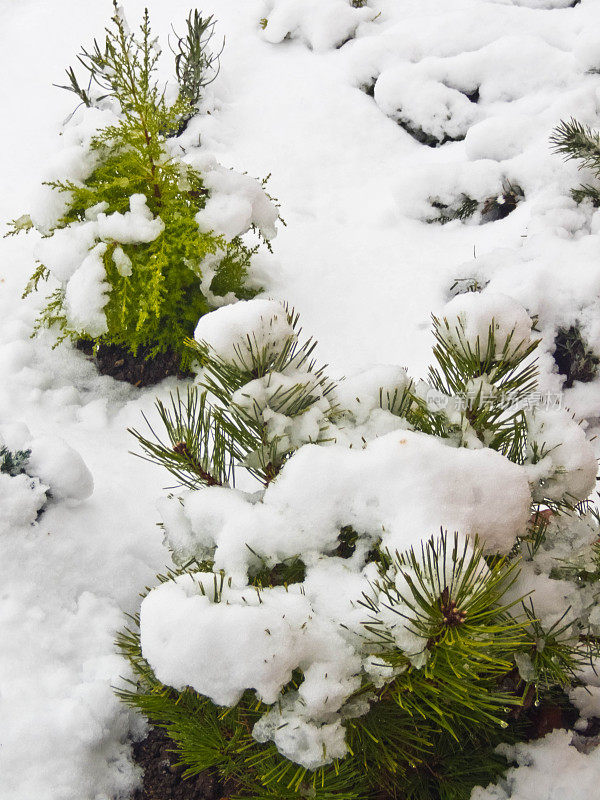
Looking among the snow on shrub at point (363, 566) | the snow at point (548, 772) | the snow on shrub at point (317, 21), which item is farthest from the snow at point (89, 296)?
the snow on shrub at point (317, 21)

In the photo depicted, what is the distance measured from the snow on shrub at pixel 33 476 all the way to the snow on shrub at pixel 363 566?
0.88m

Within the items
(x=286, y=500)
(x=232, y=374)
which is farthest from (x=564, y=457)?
(x=232, y=374)

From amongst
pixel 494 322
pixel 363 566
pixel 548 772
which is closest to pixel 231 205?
pixel 494 322

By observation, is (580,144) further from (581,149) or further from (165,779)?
(165,779)

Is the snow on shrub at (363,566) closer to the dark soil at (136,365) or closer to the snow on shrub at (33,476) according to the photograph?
the snow on shrub at (33,476)

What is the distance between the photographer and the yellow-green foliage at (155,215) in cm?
224

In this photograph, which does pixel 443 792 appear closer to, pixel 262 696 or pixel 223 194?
pixel 262 696

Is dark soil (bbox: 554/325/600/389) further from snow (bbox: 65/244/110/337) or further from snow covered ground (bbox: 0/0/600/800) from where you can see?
snow (bbox: 65/244/110/337)

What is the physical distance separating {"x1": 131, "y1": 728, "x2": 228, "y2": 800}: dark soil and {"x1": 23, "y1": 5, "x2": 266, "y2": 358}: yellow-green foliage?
4.32 ft

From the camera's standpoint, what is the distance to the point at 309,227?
3.28 m

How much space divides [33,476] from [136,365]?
2.38 feet

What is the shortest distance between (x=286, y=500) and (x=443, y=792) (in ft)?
2.51

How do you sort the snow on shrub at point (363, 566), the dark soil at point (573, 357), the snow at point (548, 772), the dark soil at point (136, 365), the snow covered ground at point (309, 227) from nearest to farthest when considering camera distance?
the snow on shrub at point (363, 566), the snow at point (548, 772), the snow covered ground at point (309, 227), the dark soil at point (573, 357), the dark soil at point (136, 365)

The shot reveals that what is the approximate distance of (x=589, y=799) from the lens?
1234 mm
